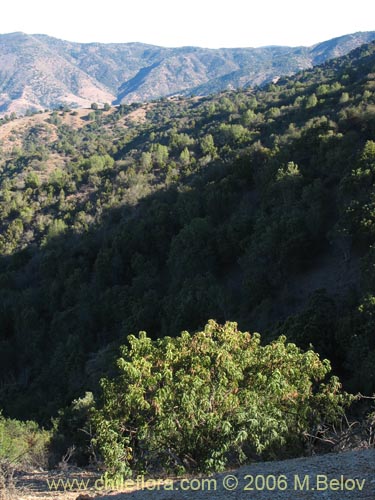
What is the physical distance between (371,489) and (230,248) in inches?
750

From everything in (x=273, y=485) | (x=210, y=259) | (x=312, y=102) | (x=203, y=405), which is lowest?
(x=210, y=259)

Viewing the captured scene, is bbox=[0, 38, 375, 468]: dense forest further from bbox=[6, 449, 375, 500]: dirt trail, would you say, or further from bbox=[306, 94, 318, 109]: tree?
bbox=[6, 449, 375, 500]: dirt trail

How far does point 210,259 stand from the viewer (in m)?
26.2

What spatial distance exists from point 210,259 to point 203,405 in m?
17.9

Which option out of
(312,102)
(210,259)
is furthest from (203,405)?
(312,102)

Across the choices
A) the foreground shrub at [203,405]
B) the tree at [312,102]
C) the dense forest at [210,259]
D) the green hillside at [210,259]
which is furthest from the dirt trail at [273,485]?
the tree at [312,102]

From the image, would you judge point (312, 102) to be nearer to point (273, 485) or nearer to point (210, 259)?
point (210, 259)

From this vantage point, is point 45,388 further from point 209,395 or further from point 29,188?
point 29,188

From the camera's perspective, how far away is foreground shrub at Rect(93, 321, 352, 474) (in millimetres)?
8328

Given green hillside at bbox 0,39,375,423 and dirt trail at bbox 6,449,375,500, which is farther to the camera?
green hillside at bbox 0,39,375,423

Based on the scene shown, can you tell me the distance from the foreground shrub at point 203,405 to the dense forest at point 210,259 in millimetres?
3958

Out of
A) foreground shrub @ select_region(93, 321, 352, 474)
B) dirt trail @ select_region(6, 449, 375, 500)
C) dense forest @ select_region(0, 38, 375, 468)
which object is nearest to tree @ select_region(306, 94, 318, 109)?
dense forest @ select_region(0, 38, 375, 468)

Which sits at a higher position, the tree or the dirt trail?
the tree

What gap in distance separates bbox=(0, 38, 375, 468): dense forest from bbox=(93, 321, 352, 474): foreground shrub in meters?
3.96
